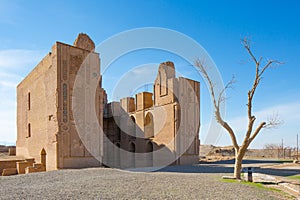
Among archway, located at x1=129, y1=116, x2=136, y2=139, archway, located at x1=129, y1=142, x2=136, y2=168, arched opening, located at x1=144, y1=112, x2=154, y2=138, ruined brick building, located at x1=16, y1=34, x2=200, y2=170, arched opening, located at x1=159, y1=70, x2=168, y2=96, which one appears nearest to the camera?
ruined brick building, located at x1=16, y1=34, x2=200, y2=170

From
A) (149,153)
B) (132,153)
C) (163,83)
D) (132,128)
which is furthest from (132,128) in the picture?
(163,83)

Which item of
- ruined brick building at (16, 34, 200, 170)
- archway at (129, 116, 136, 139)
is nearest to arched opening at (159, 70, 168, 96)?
ruined brick building at (16, 34, 200, 170)

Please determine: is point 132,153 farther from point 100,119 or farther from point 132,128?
point 100,119

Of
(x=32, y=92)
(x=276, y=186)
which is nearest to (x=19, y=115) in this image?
(x=32, y=92)

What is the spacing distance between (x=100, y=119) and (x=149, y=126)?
7.98 m

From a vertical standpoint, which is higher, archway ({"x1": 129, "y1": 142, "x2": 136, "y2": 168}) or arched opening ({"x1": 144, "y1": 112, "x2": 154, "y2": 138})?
arched opening ({"x1": 144, "y1": 112, "x2": 154, "y2": 138})

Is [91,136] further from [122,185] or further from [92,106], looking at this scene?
[122,185]

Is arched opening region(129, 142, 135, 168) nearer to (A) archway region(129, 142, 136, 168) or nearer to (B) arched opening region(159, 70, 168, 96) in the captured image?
(A) archway region(129, 142, 136, 168)

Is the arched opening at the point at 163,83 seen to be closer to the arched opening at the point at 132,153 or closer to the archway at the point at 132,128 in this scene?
the archway at the point at 132,128

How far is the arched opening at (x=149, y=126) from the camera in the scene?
26.0m

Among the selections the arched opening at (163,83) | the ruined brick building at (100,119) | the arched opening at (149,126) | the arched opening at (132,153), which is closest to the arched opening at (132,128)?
the ruined brick building at (100,119)

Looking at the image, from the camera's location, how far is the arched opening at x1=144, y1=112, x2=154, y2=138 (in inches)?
1022

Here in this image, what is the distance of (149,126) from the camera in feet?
86.1

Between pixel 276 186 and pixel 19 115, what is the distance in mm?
26276
